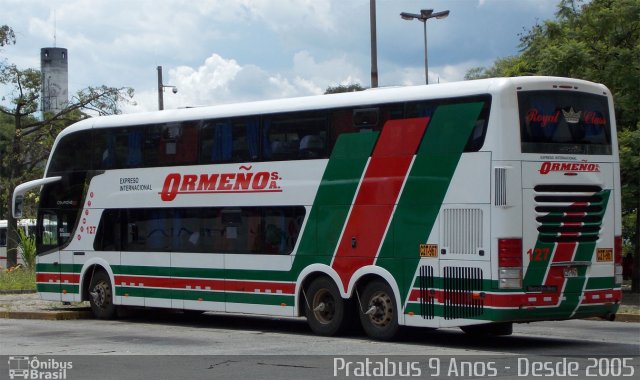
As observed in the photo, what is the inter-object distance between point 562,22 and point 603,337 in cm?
1223

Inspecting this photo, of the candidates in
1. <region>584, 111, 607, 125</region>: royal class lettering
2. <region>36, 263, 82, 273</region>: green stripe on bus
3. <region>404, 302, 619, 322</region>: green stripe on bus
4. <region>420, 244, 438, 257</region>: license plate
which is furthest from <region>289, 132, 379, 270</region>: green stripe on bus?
<region>36, 263, 82, 273</region>: green stripe on bus

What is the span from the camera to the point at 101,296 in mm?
22531

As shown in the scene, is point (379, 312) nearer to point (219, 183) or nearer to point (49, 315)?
point (219, 183)

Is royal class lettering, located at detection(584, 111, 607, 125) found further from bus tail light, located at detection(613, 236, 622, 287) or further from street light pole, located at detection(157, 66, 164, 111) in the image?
street light pole, located at detection(157, 66, 164, 111)

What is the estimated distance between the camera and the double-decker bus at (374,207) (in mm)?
15820

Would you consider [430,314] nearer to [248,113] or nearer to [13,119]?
[248,113]

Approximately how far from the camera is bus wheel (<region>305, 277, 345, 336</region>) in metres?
18.0

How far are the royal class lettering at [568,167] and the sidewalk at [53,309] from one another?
17.5 ft

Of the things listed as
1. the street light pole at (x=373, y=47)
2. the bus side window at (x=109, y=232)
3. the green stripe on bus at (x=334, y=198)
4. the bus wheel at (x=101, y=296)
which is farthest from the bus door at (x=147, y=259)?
the street light pole at (x=373, y=47)

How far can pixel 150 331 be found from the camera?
64.8 ft

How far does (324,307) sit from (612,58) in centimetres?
1148

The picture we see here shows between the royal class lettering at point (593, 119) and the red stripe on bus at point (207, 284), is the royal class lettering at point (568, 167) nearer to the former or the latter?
the royal class lettering at point (593, 119)

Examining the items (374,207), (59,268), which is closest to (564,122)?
(374,207)

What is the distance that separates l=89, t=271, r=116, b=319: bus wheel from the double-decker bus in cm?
4
